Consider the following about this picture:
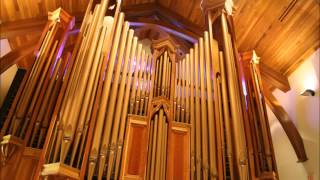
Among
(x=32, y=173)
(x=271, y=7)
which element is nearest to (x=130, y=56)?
(x=32, y=173)

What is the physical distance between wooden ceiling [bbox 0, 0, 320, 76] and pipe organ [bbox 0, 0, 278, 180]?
100cm

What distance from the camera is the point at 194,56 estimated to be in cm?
476

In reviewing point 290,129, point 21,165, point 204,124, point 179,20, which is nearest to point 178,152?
point 204,124

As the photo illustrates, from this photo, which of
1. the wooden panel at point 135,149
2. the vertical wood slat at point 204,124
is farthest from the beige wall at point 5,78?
the vertical wood slat at point 204,124

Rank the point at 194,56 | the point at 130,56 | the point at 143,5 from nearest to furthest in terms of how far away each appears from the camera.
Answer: the point at 130,56 < the point at 194,56 < the point at 143,5

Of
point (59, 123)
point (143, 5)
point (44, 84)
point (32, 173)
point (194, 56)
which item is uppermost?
point (143, 5)

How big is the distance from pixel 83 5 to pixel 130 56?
2.40m

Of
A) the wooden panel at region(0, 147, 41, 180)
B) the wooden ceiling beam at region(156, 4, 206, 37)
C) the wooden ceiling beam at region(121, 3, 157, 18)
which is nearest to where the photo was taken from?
the wooden panel at region(0, 147, 41, 180)

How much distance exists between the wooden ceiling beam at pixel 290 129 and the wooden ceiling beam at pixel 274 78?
0.56 metres

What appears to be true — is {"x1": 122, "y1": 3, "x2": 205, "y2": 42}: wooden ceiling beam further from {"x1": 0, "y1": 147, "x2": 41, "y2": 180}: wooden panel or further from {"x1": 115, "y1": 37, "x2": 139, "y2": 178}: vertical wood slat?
{"x1": 0, "y1": 147, "x2": 41, "y2": 180}: wooden panel

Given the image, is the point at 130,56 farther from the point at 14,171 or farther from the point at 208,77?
the point at 14,171

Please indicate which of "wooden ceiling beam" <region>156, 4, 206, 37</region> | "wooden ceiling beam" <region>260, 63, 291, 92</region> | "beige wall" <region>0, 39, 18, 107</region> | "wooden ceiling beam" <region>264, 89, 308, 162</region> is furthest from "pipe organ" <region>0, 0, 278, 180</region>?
"wooden ceiling beam" <region>156, 4, 206, 37</region>

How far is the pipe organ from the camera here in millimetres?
3084

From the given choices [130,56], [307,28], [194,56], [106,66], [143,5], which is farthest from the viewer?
[143,5]
